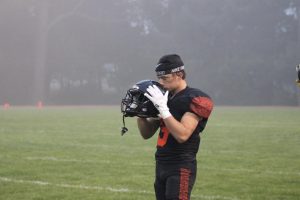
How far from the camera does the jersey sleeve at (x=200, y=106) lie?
407 cm

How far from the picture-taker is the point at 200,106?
13.4 feet

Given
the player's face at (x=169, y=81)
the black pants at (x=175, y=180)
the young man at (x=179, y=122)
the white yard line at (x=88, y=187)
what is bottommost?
the white yard line at (x=88, y=187)

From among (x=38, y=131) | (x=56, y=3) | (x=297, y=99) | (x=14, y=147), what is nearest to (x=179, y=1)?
(x=56, y=3)

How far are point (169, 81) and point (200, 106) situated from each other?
1.00 feet

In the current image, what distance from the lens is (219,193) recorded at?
7.16 meters

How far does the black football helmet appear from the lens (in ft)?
13.5

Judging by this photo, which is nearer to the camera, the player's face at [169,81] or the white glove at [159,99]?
the white glove at [159,99]

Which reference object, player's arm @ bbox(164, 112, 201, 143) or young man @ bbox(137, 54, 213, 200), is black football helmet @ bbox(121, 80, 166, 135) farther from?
player's arm @ bbox(164, 112, 201, 143)

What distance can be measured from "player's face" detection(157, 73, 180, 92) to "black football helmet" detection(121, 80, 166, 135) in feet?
0.15

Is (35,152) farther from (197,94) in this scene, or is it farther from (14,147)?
(197,94)

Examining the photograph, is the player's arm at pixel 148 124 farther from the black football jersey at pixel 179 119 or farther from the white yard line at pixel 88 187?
the white yard line at pixel 88 187

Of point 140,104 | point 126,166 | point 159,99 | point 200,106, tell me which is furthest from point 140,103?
point 126,166

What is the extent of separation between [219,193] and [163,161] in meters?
3.12

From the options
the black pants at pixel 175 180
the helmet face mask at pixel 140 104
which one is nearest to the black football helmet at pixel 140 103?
the helmet face mask at pixel 140 104
